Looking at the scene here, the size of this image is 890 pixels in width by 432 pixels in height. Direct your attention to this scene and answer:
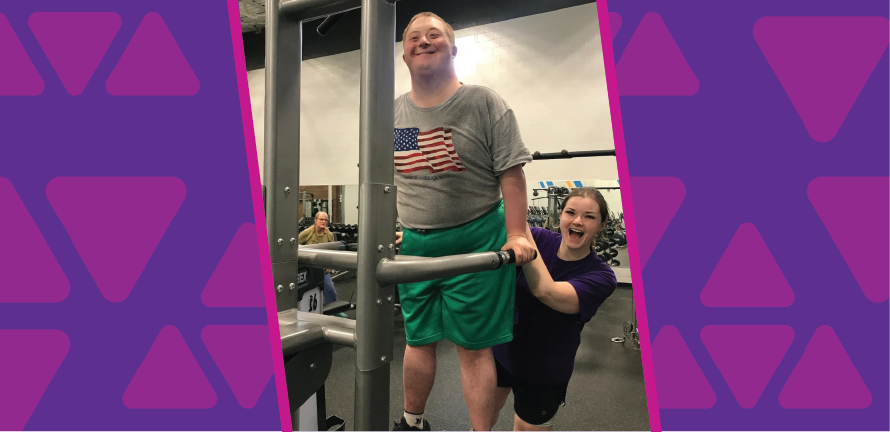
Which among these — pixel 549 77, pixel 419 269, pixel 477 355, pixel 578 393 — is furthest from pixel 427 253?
pixel 549 77

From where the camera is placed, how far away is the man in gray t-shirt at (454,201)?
2.54 feet

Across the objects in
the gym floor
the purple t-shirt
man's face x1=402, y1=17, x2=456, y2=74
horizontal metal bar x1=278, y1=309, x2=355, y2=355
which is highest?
man's face x1=402, y1=17, x2=456, y2=74

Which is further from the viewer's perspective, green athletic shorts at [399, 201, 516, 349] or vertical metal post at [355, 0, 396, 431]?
green athletic shorts at [399, 201, 516, 349]

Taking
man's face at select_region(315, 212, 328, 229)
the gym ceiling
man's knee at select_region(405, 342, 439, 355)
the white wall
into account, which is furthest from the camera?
the white wall

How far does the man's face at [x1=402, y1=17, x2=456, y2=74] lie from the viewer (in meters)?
0.71

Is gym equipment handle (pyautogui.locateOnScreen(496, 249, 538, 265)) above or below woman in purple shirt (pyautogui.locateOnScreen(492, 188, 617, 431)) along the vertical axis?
above

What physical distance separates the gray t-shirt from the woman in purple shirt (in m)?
0.30

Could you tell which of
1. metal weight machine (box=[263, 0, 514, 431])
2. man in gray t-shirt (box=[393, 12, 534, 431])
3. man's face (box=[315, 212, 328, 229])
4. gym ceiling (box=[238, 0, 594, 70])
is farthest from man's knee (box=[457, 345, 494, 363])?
gym ceiling (box=[238, 0, 594, 70])

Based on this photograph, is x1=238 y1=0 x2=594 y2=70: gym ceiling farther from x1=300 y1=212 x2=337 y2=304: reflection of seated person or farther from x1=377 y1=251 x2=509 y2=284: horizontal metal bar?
x1=377 y1=251 x2=509 y2=284: horizontal metal bar

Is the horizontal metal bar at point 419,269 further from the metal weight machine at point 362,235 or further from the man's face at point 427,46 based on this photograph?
the man's face at point 427,46

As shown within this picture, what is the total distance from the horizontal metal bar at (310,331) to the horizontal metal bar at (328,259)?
0.08 meters

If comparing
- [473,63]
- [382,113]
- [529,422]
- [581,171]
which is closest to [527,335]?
[529,422]

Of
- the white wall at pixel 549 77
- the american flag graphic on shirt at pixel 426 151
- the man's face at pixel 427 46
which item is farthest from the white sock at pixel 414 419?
the white wall at pixel 549 77

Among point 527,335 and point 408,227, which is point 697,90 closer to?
point 408,227
